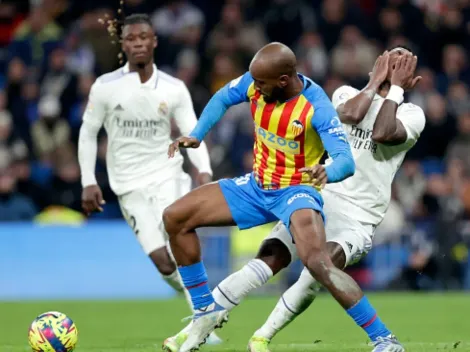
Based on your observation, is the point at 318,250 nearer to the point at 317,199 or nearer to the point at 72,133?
the point at 317,199

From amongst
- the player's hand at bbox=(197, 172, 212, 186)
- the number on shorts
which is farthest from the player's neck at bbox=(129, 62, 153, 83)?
the number on shorts

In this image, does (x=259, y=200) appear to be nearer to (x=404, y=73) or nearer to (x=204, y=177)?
(x=404, y=73)

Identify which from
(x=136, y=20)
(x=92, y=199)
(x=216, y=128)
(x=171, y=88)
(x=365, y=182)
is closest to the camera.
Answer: (x=365, y=182)

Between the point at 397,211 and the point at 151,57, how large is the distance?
6.75 meters

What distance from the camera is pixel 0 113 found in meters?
16.5

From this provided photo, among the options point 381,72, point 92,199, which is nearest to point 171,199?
point 92,199

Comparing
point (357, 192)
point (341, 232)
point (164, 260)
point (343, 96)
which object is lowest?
point (164, 260)

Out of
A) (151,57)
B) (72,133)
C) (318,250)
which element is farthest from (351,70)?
(318,250)

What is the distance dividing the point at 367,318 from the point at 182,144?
5.68 ft

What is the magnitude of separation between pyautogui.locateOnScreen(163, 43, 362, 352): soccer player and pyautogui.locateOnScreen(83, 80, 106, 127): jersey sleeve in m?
2.31

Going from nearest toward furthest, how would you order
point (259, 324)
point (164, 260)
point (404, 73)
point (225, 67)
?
point (404, 73), point (164, 260), point (259, 324), point (225, 67)

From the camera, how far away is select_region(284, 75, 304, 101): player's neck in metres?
7.62

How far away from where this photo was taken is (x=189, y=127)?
996 centimetres

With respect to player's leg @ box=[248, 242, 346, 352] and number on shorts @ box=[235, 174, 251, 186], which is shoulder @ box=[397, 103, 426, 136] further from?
number on shorts @ box=[235, 174, 251, 186]
